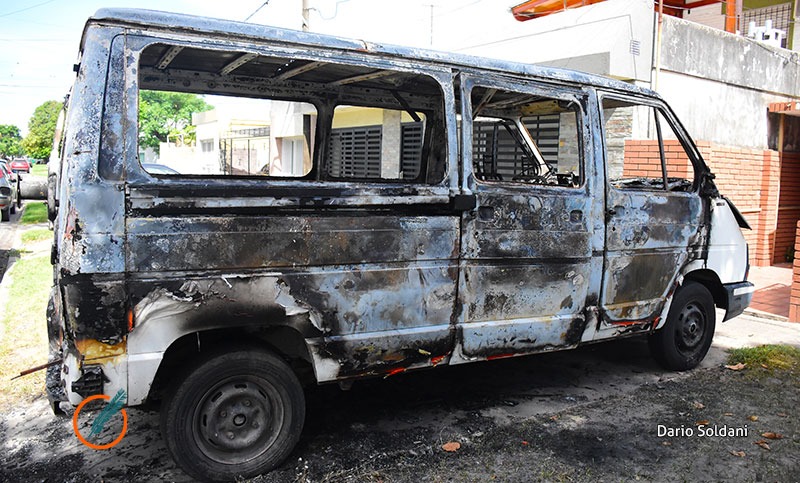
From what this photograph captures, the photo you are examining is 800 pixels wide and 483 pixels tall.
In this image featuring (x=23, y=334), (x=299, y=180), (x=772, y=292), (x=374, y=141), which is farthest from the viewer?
(x=374, y=141)

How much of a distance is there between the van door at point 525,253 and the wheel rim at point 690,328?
4.15ft

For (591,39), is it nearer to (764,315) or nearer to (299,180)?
(764,315)

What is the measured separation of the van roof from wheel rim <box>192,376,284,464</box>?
5.80 feet

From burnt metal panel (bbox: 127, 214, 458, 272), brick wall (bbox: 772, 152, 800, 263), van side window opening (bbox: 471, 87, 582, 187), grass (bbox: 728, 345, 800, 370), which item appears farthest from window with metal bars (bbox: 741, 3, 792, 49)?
burnt metal panel (bbox: 127, 214, 458, 272)

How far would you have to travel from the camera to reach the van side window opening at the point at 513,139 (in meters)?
4.55

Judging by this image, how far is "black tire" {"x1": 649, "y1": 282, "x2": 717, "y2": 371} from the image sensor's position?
511 cm

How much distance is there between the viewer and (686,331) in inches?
205

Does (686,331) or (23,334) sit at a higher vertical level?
(686,331)

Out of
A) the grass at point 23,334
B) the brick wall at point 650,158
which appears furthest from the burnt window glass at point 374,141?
the grass at point 23,334

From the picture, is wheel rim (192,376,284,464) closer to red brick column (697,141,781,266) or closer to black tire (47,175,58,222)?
black tire (47,175,58,222)

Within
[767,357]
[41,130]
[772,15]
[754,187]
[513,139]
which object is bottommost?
[767,357]

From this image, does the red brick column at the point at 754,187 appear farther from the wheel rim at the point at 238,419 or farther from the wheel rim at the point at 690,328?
the wheel rim at the point at 238,419

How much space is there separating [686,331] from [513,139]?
Result: 215 cm

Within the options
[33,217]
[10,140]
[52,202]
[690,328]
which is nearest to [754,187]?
[690,328]
